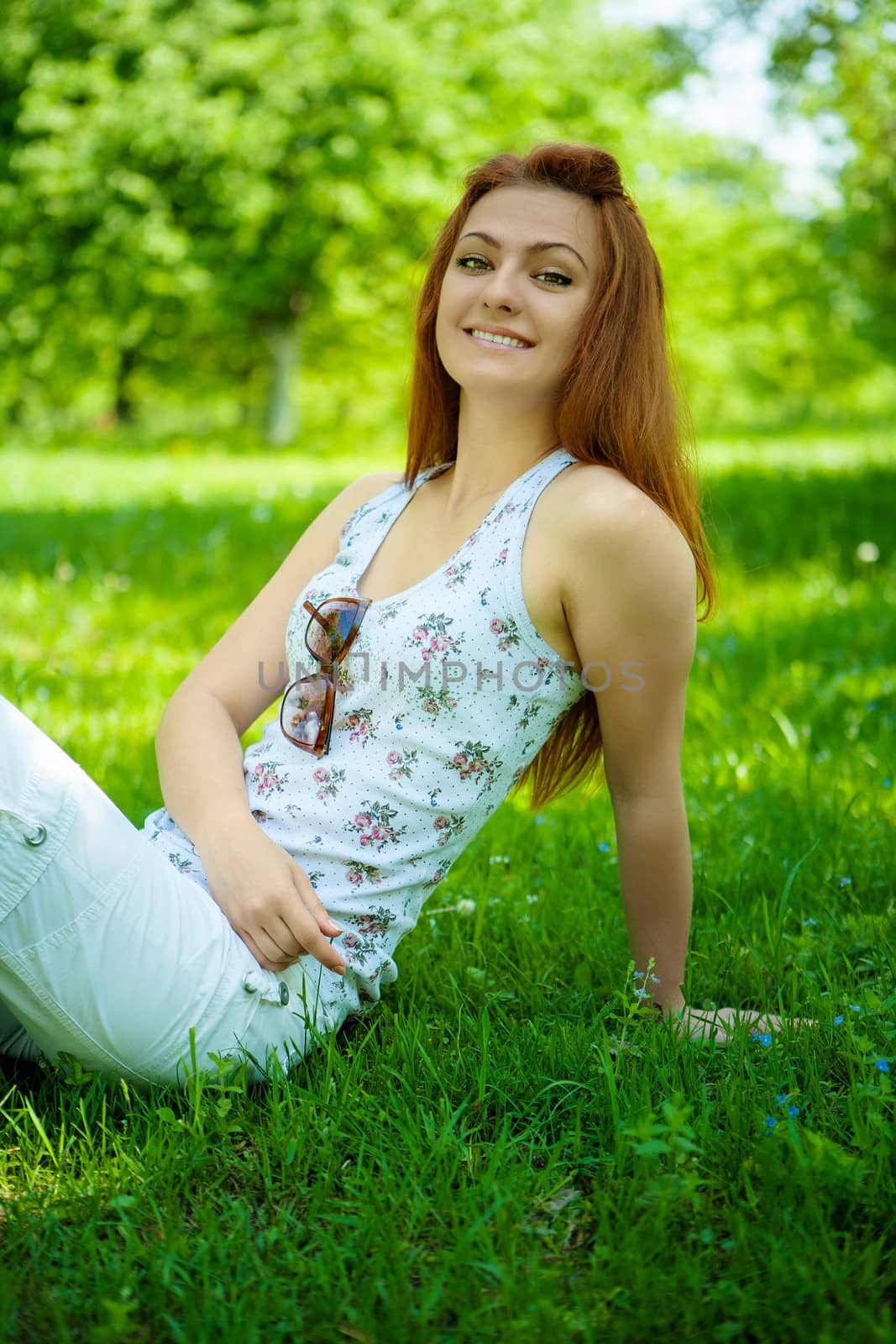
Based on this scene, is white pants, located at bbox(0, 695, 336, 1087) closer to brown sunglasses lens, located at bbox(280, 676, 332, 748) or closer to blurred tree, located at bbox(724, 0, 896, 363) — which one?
brown sunglasses lens, located at bbox(280, 676, 332, 748)

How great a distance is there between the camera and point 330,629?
212cm

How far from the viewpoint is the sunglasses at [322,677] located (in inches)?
82.8

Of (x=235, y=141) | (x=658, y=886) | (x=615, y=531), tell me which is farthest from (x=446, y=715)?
(x=235, y=141)

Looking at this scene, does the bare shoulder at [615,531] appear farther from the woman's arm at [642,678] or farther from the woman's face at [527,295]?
the woman's face at [527,295]

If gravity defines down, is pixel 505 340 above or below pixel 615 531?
above

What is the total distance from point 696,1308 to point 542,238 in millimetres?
1694

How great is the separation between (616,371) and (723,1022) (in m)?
1.16

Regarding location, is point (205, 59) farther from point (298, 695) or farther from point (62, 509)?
point (298, 695)

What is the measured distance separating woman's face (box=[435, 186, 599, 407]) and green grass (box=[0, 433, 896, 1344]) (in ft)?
3.75

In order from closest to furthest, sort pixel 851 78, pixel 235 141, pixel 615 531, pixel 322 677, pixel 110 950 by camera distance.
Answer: pixel 110 950 < pixel 615 531 < pixel 322 677 < pixel 851 78 < pixel 235 141

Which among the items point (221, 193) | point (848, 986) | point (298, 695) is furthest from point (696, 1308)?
point (221, 193)

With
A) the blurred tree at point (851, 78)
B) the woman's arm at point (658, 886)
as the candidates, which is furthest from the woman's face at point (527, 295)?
the blurred tree at point (851, 78)

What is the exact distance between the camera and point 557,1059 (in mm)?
2057

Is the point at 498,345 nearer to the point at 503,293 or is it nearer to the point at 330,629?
the point at 503,293
